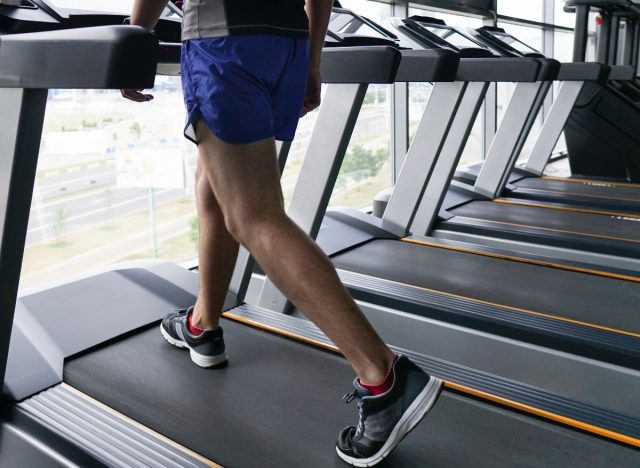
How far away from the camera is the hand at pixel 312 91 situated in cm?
161

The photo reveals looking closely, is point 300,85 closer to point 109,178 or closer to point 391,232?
point 109,178

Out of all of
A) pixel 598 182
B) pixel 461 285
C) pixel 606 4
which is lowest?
pixel 598 182

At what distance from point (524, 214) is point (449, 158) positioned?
89cm

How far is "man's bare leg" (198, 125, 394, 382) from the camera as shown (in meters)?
1.26

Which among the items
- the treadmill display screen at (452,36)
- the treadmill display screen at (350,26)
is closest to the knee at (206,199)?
the treadmill display screen at (350,26)

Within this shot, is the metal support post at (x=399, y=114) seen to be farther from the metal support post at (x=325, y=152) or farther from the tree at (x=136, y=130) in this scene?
the metal support post at (x=325, y=152)

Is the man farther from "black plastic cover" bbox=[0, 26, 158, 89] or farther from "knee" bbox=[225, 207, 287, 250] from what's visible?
"black plastic cover" bbox=[0, 26, 158, 89]

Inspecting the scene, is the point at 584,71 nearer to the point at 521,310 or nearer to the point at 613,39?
the point at 613,39

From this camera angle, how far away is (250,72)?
1304 millimetres

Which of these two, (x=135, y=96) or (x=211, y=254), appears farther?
A: (x=211, y=254)

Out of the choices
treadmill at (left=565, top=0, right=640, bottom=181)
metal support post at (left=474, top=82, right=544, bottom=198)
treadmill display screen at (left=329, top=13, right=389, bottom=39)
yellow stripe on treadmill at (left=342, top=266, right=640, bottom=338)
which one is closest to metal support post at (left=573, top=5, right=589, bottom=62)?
treadmill at (left=565, top=0, right=640, bottom=181)

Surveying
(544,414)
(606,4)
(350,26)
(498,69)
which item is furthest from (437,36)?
(606,4)

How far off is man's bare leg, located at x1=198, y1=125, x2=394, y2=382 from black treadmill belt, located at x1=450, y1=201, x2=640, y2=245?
2.68 m

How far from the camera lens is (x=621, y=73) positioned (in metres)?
5.59
